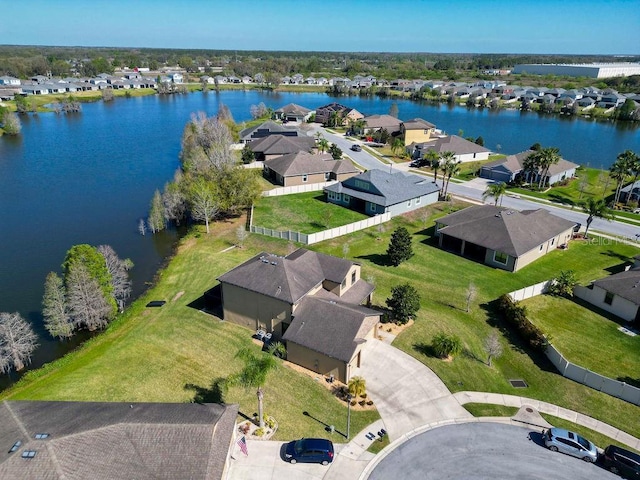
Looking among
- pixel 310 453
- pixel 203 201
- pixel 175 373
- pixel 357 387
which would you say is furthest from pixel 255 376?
pixel 203 201

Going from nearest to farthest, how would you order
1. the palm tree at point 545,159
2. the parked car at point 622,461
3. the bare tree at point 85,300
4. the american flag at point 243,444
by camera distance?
the parked car at point 622,461
the american flag at point 243,444
the bare tree at point 85,300
the palm tree at point 545,159

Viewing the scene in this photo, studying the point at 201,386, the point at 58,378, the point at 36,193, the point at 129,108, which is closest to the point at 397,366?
the point at 201,386

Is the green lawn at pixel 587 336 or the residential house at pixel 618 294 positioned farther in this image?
the residential house at pixel 618 294

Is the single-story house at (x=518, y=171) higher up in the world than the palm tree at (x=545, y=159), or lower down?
lower down

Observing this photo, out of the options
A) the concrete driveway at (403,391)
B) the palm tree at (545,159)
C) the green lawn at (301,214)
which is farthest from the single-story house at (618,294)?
the palm tree at (545,159)

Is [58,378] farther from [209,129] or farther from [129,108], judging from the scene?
[129,108]

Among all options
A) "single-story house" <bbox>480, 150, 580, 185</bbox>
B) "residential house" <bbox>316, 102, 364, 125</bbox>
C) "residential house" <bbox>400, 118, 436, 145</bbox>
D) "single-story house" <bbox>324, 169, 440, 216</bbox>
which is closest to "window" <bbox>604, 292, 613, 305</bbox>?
"single-story house" <bbox>324, 169, 440, 216</bbox>

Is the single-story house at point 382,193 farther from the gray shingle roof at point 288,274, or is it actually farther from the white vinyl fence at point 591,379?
the white vinyl fence at point 591,379
